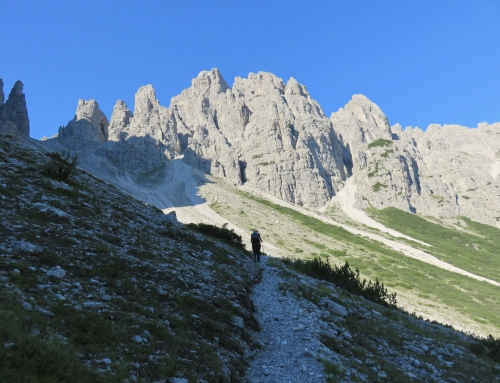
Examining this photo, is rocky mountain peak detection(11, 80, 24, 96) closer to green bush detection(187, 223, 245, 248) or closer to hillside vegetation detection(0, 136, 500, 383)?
hillside vegetation detection(0, 136, 500, 383)

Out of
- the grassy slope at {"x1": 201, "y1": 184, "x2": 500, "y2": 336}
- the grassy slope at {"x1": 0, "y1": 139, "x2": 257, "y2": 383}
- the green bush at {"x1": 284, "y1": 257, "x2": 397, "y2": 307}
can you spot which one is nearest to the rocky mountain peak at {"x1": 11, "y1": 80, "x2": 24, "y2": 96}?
the grassy slope at {"x1": 201, "y1": 184, "x2": 500, "y2": 336}

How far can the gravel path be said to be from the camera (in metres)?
10.2

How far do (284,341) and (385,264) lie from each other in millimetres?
77192

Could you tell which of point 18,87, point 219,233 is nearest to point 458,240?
point 219,233

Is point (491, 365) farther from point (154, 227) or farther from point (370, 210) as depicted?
point (370, 210)

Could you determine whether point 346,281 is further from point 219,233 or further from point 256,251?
point 219,233

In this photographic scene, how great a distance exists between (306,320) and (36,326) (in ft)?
37.5

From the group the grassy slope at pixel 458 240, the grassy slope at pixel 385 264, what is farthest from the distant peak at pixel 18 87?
the grassy slope at pixel 458 240

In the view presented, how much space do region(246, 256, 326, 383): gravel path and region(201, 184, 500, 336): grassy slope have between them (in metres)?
39.8

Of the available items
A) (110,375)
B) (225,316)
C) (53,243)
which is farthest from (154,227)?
(110,375)

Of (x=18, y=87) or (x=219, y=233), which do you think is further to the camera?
(x=18, y=87)

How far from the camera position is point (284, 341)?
13039 mm

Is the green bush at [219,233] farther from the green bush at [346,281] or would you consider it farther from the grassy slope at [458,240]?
the grassy slope at [458,240]

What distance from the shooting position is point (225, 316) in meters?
12.9
